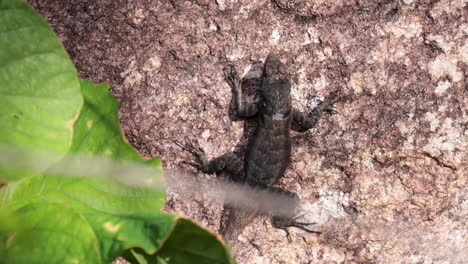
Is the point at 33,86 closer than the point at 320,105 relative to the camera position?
Yes

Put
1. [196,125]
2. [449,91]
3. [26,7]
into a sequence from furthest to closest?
[196,125] → [449,91] → [26,7]

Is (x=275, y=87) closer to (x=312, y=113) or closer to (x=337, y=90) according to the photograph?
(x=312, y=113)

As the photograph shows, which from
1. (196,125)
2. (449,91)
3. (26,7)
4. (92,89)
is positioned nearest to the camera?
(26,7)

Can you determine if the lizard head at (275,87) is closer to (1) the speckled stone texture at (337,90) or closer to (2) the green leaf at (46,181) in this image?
(1) the speckled stone texture at (337,90)

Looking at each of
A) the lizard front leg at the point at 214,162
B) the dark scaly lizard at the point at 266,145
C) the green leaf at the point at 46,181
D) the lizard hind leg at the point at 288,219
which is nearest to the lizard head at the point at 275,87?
the dark scaly lizard at the point at 266,145

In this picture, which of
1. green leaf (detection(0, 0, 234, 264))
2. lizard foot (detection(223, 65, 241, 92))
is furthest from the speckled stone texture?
green leaf (detection(0, 0, 234, 264))

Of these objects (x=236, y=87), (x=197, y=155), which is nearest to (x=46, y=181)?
(x=197, y=155)

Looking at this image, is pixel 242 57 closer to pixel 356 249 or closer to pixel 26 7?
pixel 356 249

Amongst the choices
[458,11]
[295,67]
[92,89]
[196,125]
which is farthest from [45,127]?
[458,11]
